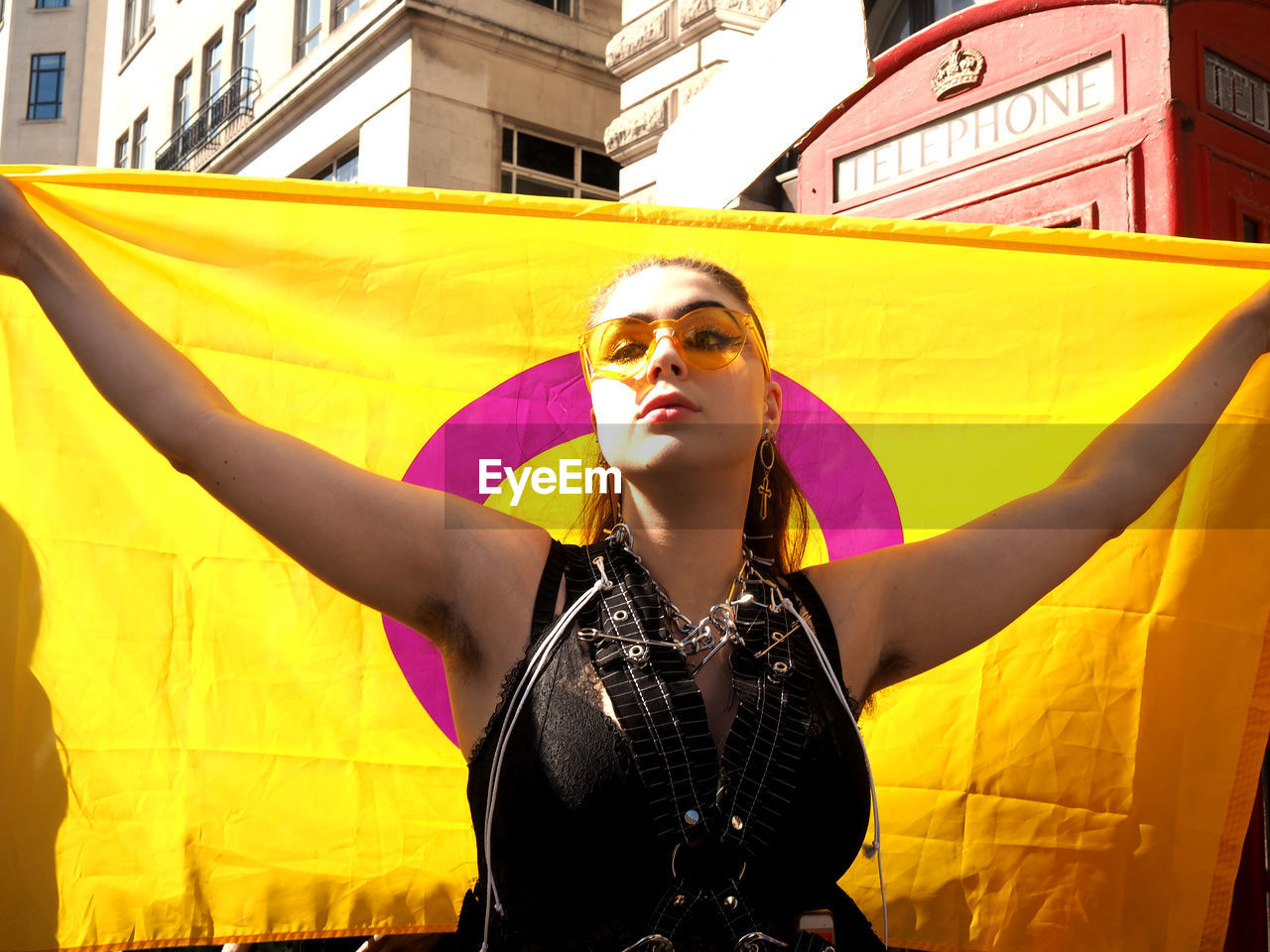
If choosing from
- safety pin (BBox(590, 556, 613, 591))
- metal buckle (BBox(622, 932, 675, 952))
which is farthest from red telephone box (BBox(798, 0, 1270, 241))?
metal buckle (BBox(622, 932, 675, 952))

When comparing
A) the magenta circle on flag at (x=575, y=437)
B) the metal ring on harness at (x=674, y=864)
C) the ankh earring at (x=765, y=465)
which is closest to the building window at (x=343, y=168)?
the magenta circle on flag at (x=575, y=437)

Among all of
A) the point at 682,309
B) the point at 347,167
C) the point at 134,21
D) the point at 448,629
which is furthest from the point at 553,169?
the point at 134,21

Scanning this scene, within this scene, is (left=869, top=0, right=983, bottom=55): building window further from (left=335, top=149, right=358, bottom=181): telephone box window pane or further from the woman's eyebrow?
(left=335, top=149, right=358, bottom=181): telephone box window pane

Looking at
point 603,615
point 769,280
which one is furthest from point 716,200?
point 603,615

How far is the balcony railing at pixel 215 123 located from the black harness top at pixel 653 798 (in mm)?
16486

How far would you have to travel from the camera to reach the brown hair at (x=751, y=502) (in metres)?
2.08

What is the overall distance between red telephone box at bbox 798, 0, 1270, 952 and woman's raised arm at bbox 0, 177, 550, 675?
2613 millimetres

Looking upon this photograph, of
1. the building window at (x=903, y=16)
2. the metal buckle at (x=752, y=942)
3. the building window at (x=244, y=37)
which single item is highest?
the building window at (x=244, y=37)

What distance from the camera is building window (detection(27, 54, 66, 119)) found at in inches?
1325

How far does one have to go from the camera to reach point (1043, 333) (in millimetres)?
2805

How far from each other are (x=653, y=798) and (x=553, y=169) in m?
13.2

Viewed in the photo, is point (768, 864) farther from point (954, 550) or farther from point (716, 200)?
point (716, 200)

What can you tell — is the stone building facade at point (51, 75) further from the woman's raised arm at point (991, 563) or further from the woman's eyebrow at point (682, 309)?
the woman's raised arm at point (991, 563)

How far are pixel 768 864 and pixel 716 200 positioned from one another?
111 inches
